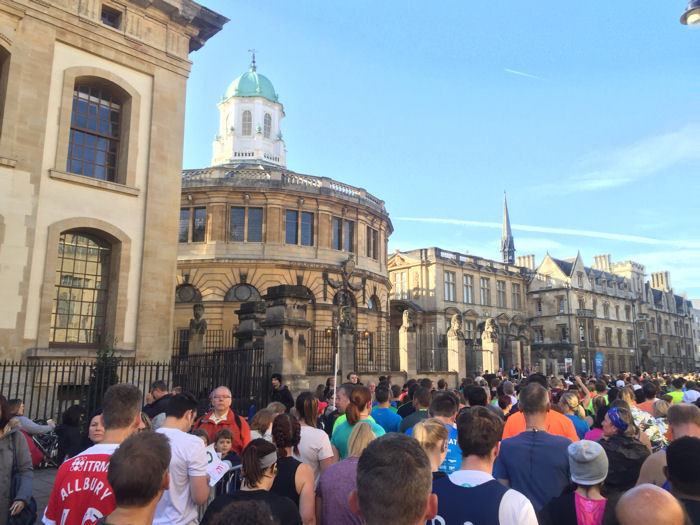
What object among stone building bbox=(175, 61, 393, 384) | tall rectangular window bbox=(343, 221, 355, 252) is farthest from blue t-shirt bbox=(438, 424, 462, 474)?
tall rectangular window bbox=(343, 221, 355, 252)

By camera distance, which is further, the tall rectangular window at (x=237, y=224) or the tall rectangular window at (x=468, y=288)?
the tall rectangular window at (x=468, y=288)

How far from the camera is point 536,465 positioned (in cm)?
418

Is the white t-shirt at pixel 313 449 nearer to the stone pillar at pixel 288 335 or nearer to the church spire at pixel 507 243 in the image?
the stone pillar at pixel 288 335

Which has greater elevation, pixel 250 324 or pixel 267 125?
pixel 267 125

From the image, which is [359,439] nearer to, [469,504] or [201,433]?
[469,504]

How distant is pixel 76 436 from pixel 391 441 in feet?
20.6

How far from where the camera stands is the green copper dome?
5178cm

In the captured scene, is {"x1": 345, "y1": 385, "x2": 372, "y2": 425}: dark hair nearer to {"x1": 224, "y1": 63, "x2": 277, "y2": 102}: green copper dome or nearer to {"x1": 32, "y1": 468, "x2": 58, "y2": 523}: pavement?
{"x1": 32, "y1": 468, "x2": 58, "y2": 523}: pavement

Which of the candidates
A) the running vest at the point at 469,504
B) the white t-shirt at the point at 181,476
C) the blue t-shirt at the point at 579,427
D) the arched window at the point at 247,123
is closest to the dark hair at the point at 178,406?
the white t-shirt at the point at 181,476

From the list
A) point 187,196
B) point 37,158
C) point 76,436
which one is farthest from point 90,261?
point 187,196

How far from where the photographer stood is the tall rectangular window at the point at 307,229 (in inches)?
1310

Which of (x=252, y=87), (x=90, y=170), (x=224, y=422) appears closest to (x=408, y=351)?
(x=90, y=170)

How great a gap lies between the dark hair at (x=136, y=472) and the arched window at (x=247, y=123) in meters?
50.9

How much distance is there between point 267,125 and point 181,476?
51.1 m
